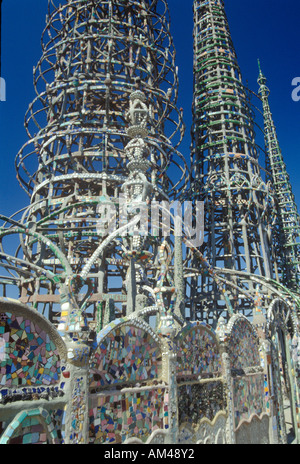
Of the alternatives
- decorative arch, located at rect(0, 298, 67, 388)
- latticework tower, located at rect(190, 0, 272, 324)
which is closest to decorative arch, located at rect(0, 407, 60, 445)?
decorative arch, located at rect(0, 298, 67, 388)

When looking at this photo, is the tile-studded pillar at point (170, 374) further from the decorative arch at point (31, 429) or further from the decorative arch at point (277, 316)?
the decorative arch at point (277, 316)

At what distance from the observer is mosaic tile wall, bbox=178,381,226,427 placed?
7375 millimetres

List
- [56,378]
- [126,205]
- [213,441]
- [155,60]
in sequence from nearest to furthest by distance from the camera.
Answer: [56,378], [213,441], [126,205], [155,60]

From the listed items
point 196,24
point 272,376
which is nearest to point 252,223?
point 272,376

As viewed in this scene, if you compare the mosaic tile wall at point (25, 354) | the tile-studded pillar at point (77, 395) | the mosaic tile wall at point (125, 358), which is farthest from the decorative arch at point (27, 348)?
the mosaic tile wall at point (125, 358)

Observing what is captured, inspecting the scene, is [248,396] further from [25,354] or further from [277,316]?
[25,354]

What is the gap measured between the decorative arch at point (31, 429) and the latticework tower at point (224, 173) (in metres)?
17.8

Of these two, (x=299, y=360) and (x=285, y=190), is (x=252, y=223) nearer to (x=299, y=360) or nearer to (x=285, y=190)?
(x=299, y=360)

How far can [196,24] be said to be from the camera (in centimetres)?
3484

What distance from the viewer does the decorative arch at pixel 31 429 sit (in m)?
4.51

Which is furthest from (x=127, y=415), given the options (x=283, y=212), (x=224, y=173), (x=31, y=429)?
(x=283, y=212)

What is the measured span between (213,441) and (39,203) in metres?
13.9

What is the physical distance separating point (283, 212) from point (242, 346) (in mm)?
32571

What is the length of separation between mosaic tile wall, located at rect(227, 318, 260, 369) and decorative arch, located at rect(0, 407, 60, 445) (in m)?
5.36
